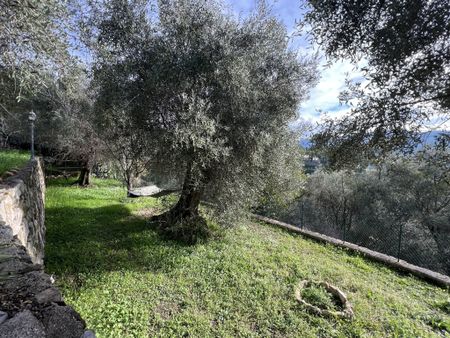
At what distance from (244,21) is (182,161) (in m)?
3.15

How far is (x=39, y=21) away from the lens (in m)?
2.57

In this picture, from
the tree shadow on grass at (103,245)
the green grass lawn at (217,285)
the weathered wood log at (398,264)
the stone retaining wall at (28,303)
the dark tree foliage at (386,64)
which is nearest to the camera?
the stone retaining wall at (28,303)

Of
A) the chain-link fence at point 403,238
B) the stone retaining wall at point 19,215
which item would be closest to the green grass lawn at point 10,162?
the stone retaining wall at point 19,215

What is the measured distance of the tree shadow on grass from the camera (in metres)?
4.65

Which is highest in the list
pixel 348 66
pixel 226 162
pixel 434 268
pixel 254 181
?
pixel 348 66

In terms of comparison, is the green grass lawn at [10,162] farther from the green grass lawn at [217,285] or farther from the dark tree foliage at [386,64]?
the dark tree foliage at [386,64]

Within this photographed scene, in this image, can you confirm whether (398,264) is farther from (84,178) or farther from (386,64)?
(84,178)

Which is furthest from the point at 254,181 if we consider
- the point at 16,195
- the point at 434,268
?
the point at 434,268

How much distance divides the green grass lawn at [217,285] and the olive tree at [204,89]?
4.80 feet

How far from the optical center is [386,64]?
92.4 inches

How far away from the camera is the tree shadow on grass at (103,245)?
4646 millimetres

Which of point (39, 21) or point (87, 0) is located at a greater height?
point (87, 0)

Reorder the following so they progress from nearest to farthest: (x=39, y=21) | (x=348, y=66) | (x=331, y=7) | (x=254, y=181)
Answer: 1. (x=331, y=7)
2. (x=39, y=21)
3. (x=348, y=66)
4. (x=254, y=181)

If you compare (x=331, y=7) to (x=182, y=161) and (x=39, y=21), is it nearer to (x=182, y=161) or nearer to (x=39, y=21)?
(x=39, y=21)
